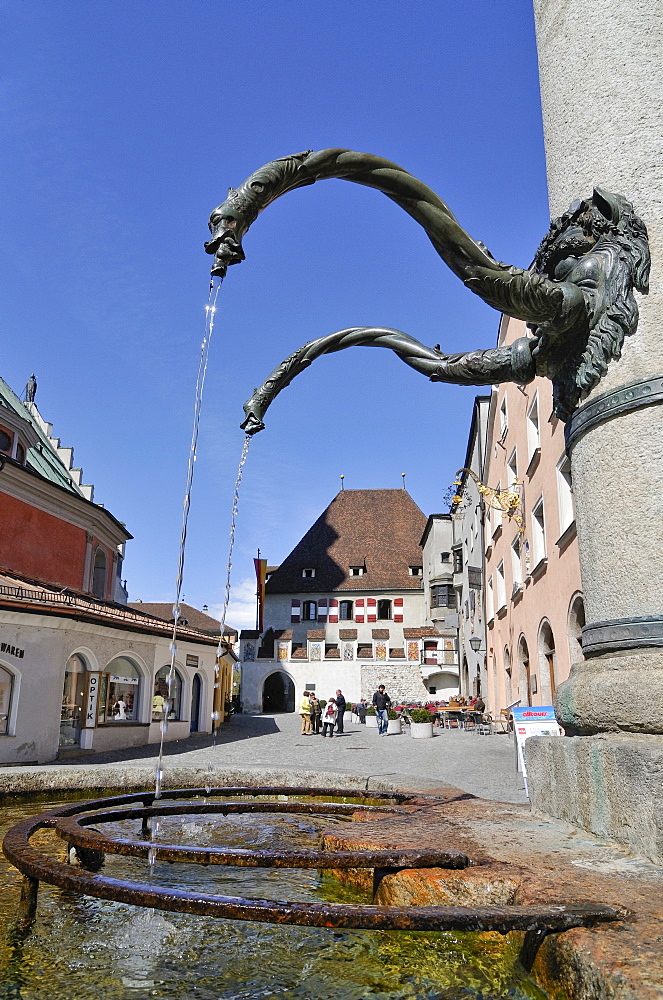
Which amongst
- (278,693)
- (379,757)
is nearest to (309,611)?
(278,693)

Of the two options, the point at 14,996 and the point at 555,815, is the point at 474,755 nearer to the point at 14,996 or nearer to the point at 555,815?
the point at 555,815

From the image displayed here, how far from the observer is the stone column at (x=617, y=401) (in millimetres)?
3105

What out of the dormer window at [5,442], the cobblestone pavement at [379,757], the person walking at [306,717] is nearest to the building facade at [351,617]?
the person walking at [306,717]

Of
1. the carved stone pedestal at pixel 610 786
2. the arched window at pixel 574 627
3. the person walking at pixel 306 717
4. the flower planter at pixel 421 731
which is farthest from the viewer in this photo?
the person walking at pixel 306 717

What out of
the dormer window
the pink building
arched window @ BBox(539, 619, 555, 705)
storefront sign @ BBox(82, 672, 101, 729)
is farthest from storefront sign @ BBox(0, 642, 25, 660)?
the dormer window

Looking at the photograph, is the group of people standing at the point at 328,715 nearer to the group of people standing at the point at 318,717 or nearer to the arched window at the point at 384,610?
the group of people standing at the point at 318,717

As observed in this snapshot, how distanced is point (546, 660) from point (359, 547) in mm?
41066

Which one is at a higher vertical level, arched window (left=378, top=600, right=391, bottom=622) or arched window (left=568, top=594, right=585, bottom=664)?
arched window (left=378, top=600, right=391, bottom=622)

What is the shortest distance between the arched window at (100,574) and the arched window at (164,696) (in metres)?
7.69

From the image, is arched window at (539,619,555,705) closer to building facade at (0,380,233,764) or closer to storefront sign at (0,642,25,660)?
building facade at (0,380,233,764)

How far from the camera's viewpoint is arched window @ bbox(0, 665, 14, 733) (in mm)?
15312

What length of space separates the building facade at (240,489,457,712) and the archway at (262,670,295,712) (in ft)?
0.25

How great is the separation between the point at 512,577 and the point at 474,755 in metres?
7.04

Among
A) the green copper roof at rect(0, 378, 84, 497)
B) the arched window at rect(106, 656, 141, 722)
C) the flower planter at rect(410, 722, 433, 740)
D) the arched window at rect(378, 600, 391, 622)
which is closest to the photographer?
the arched window at rect(106, 656, 141, 722)
